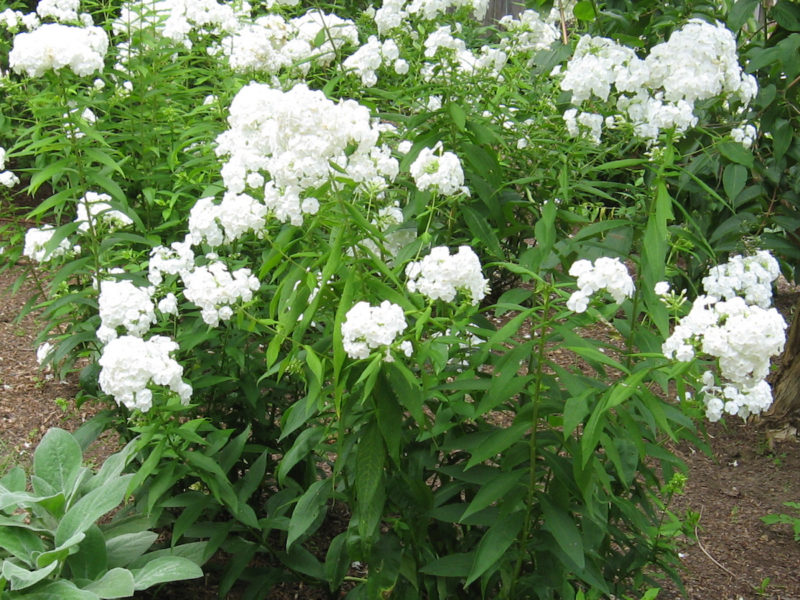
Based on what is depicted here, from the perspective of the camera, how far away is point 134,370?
242 centimetres

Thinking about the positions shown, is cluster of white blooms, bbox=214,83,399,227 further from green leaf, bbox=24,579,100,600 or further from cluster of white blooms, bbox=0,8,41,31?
cluster of white blooms, bbox=0,8,41,31

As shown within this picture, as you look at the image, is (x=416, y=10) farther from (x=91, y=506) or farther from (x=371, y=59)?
(x=91, y=506)

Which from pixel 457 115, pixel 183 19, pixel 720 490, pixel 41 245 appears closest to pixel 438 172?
pixel 457 115

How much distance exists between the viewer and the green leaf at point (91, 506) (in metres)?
2.99

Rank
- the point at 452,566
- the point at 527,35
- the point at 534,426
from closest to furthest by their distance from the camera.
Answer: the point at 534,426 < the point at 452,566 < the point at 527,35

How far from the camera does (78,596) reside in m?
2.77

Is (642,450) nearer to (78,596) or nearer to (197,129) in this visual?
(78,596)

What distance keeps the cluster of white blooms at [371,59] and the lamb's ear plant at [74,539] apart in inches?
57.2

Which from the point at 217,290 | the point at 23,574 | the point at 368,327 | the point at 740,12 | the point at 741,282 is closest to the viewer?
the point at 368,327

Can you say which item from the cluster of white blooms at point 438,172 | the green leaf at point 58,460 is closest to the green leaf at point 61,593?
the green leaf at point 58,460

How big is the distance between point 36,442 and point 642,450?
3342 mm

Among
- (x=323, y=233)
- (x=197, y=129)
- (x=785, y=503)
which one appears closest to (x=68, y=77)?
(x=197, y=129)

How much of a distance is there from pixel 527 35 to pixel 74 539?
97.7 inches

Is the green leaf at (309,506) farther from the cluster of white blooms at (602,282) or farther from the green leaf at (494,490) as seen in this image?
the cluster of white blooms at (602,282)
